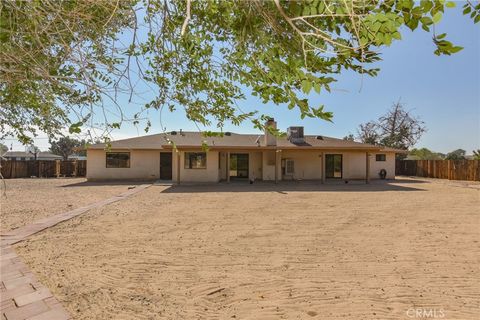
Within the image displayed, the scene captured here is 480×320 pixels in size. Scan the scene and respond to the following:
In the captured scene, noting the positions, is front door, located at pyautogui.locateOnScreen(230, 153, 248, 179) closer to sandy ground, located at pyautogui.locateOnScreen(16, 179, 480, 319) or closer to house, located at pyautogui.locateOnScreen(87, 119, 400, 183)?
house, located at pyautogui.locateOnScreen(87, 119, 400, 183)

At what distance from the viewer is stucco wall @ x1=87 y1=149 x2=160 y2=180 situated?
76.3 ft

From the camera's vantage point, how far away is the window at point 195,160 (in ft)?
71.1

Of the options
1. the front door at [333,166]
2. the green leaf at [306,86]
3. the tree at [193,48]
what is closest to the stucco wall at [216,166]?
the front door at [333,166]

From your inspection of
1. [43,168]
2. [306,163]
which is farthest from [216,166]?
[43,168]

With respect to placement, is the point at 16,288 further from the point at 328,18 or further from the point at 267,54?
the point at 328,18

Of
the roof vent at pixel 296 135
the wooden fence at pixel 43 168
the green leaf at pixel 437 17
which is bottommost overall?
the wooden fence at pixel 43 168

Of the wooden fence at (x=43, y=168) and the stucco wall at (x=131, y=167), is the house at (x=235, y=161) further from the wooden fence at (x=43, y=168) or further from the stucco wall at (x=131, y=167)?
the wooden fence at (x=43, y=168)

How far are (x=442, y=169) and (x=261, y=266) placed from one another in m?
28.8

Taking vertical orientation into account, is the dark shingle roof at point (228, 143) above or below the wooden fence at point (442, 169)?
above

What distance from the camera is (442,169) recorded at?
Result: 27234mm

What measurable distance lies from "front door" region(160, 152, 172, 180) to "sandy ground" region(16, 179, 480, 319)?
14.9 m

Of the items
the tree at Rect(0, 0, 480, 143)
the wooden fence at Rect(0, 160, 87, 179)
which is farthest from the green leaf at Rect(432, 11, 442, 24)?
the wooden fence at Rect(0, 160, 87, 179)

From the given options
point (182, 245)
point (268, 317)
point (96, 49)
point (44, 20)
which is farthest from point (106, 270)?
point (44, 20)

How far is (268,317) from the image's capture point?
3414 millimetres
